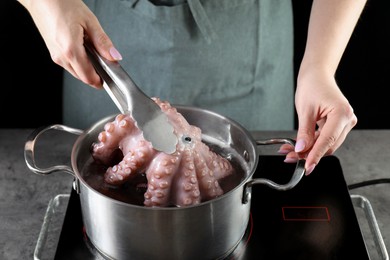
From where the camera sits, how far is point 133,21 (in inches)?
60.4

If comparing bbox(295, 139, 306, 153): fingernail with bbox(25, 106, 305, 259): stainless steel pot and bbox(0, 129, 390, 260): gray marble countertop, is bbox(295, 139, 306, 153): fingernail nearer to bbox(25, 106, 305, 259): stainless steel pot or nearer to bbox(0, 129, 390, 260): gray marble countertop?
bbox(25, 106, 305, 259): stainless steel pot

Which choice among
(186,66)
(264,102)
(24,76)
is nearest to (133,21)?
(186,66)

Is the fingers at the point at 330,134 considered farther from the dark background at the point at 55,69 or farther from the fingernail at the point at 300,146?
the dark background at the point at 55,69

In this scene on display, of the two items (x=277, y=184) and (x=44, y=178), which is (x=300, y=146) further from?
(x=44, y=178)

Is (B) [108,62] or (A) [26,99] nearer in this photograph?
(B) [108,62]

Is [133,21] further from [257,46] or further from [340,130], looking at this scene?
[340,130]

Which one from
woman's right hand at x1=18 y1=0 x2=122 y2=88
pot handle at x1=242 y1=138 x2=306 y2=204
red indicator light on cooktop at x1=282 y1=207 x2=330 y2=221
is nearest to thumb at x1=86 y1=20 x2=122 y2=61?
woman's right hand at x1=18 y1=0 x2=122 y2=88

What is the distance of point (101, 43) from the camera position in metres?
1.08

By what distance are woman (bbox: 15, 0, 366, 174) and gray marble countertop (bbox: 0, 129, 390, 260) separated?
17 cm

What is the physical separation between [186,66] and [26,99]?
2.40 feet

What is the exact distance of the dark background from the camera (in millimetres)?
1869

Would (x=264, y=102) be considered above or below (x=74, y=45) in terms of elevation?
below

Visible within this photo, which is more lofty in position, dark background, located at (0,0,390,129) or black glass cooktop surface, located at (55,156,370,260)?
black glass cooktop surface, located at (55,156,370,260)

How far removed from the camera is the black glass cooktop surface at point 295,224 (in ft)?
3.51
